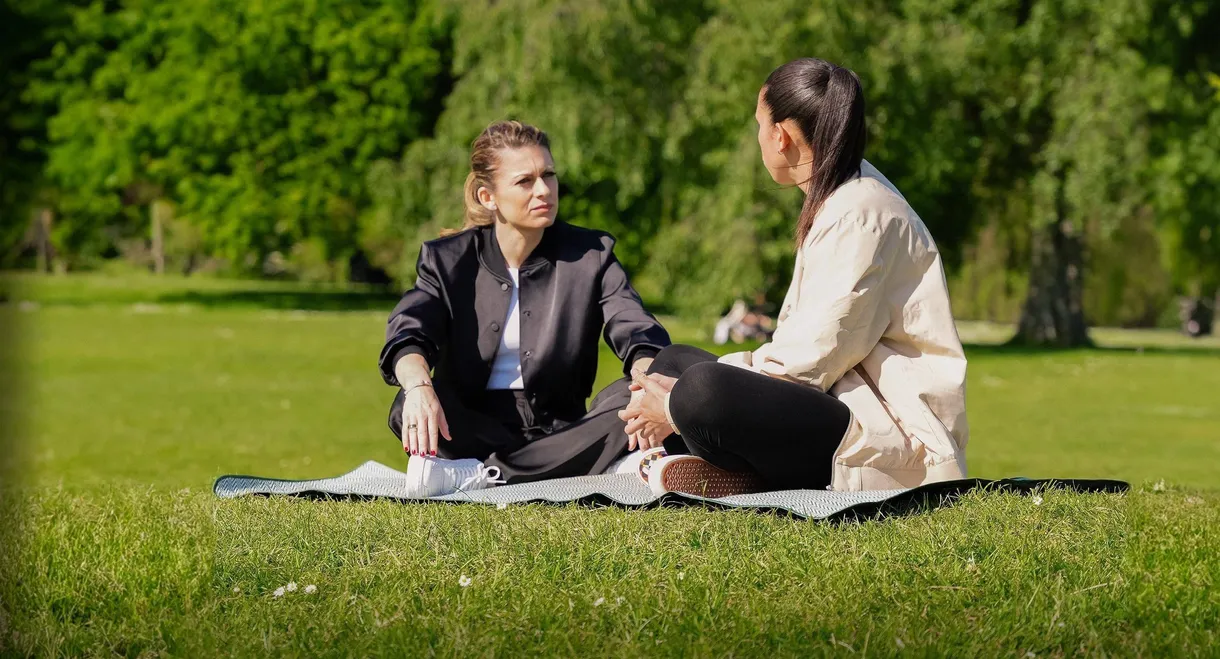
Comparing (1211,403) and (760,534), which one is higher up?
(760,534)

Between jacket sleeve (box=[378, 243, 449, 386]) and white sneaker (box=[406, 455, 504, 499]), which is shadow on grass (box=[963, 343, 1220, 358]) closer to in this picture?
jacket sleeve (box=[378, 243, 449, 386])

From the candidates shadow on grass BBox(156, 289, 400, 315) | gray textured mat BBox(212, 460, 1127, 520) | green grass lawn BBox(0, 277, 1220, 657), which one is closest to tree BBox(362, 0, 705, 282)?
shadow on grass BBox(156, 289, 400, 315)

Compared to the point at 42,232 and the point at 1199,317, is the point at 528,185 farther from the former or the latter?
the point at 1199,317

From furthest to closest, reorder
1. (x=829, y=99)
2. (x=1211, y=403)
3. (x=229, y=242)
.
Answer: (x=229, y=242) < (x=1211, y=403) < (x=829, y=99)

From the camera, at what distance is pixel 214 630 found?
116 inches

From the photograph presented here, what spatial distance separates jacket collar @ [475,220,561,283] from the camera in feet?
16.5

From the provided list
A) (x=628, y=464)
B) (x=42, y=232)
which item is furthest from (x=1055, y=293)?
(x=42, y=232)

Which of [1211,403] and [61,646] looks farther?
[1211,403]

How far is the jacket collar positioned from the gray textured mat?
0.79m

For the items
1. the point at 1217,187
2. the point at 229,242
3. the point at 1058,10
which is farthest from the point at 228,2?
the point at 1217,187

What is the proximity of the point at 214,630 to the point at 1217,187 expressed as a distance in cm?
2033

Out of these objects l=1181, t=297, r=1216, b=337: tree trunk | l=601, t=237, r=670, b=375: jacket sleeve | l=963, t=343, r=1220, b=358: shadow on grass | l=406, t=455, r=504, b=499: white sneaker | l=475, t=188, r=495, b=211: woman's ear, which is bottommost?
l=1181, t=297, r=1216, b=337: tree trunk

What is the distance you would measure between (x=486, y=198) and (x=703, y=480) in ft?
4.66

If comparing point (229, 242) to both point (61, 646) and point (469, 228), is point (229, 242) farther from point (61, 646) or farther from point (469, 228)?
point (61, 646)
